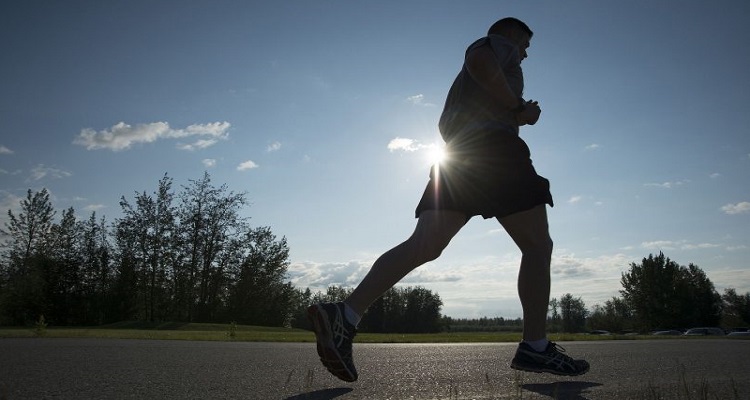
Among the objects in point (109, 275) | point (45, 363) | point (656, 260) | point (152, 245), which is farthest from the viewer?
point (656, 260)

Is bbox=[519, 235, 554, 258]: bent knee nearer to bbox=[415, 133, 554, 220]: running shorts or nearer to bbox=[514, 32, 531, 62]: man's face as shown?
bbox=[415, 133, 554, 220]: running shorts

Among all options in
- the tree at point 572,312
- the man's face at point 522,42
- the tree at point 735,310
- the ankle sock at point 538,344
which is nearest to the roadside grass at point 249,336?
the ankle sock at point 538,344

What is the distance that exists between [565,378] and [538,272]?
39.2 inches

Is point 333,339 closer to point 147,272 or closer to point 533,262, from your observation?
point 533,262

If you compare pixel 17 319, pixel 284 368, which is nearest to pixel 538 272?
pixel 284 368

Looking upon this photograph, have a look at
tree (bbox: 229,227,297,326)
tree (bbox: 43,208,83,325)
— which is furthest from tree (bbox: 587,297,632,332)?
tree (bbox: 43,208,83,325)

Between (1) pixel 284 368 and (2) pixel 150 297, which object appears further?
(2) pixel 150 297

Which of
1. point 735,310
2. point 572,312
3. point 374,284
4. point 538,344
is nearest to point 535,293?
point 538,344

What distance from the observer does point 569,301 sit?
122375 millimetres

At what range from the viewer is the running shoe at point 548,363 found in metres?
2.88

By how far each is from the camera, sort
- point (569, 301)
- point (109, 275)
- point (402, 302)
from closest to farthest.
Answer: point (109, 275) → point (402, 302) → point (569, 301)

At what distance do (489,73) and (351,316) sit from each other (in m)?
1.63

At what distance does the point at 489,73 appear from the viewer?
9.49 feet

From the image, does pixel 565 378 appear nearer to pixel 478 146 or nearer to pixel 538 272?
pixel 538 272
